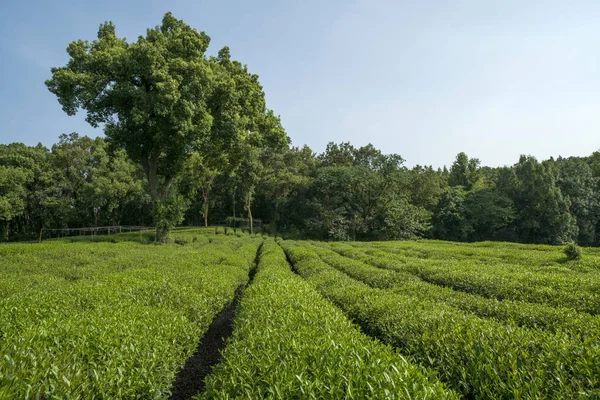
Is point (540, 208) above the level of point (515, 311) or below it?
above

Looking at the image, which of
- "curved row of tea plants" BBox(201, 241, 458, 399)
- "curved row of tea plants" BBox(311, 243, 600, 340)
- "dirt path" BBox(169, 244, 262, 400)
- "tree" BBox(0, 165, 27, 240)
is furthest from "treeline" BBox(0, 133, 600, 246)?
"curved row of tea plants" BBox(201, 241, 458, 399)

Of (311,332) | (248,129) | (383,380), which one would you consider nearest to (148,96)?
(248,129)

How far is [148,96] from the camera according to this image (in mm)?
21766

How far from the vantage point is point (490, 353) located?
4129 mm

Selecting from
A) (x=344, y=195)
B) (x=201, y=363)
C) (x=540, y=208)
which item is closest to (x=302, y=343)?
(x=201, y=363)

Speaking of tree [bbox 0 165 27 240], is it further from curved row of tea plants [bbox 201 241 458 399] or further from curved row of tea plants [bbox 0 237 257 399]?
curved row of tea plants [bbox 201 241 458 399]

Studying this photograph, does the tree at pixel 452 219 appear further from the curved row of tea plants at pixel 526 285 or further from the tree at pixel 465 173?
the curved row of tea plants at pixel 526 285

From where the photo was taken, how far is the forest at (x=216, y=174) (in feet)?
73.6

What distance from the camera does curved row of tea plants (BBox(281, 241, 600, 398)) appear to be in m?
3.54

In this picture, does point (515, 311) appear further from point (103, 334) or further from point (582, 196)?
point (582, 196)

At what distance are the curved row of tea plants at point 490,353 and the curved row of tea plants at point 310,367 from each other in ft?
2.03

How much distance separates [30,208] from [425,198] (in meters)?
63.2

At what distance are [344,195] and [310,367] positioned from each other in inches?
1875

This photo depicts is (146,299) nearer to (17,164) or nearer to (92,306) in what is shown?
(92,306)
